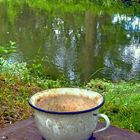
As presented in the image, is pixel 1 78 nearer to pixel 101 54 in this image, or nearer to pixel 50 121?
pixel 50 121

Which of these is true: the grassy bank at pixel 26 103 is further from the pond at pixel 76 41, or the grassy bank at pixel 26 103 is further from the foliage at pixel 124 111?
the pond at pixel 76 41

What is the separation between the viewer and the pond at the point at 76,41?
7695 millimetres

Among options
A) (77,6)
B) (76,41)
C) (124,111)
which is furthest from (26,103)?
(77,6)

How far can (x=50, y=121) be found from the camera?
64.1 inches

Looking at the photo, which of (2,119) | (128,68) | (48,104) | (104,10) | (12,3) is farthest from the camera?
(12,3)

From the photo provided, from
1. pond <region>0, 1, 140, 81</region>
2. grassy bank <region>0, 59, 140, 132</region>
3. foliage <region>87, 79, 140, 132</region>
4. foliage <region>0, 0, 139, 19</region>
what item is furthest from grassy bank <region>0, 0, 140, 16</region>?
foliage <region>87, 79, 140, 132</region>

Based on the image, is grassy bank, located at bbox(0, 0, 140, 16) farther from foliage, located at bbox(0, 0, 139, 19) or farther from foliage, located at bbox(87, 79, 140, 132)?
foliage, located at bbox(87, 79, 140, 132)

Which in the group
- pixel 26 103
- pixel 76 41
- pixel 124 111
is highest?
pixel 26 103

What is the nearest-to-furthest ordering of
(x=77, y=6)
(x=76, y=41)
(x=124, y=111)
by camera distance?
1. (x=124, y=111)
2. (x=76, y=41)
3. (x=77, y=6)

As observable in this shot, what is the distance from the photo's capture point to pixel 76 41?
32.2 feet

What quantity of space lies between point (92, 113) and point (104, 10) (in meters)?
12.3

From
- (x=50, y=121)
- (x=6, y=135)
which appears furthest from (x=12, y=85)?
(x=50, y=121)

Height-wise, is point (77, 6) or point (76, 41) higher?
point (77, 6)

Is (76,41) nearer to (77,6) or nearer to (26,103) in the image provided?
(77,6)
